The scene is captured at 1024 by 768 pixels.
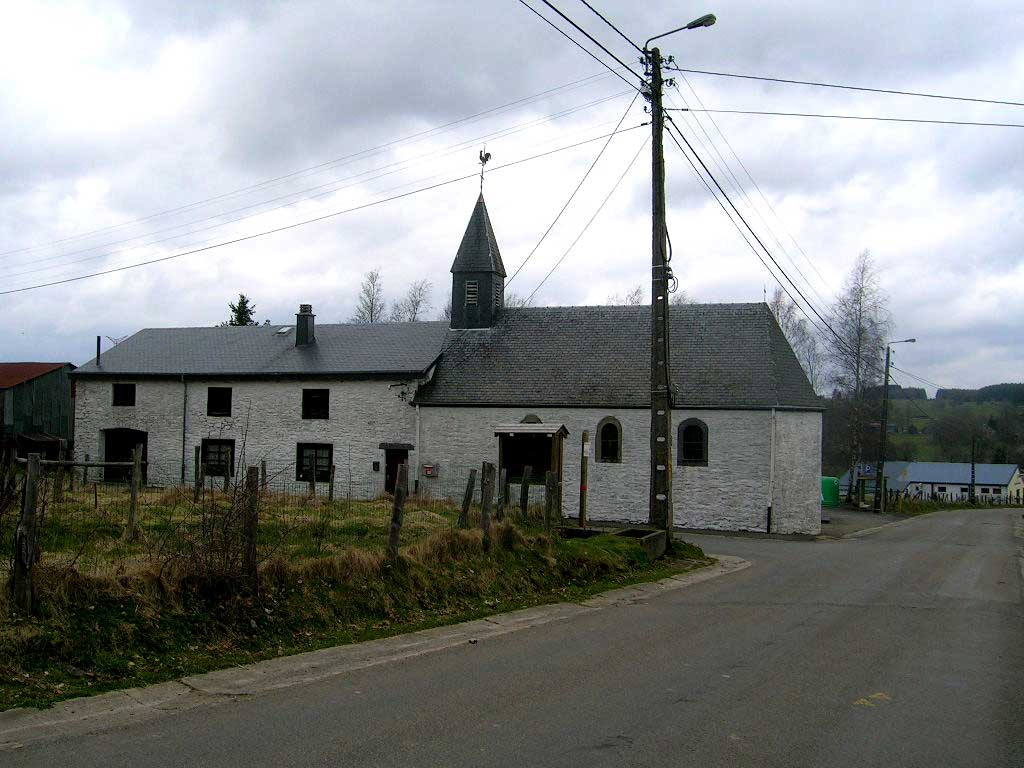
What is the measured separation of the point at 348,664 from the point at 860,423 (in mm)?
48803

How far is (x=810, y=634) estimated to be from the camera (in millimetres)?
10758

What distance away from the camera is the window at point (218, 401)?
117 feet

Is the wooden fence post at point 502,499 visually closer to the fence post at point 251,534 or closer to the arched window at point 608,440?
the fence post at point 251,534

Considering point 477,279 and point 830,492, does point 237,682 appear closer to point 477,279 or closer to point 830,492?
point 477,279

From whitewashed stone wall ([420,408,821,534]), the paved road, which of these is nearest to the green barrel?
whitewashed stone wall ([420,408,821,534])

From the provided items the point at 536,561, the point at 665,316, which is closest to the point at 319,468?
the point at 665,316

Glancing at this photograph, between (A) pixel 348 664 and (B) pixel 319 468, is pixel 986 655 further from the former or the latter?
(B) pixel 319 468

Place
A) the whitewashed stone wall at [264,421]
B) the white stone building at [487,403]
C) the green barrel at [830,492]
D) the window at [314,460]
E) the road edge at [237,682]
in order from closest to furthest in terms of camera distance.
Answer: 1. the road edge at [237,682]
2. the white stone building at [487,403]
3. the whitewashed stone wall at [264,421]
4. the window at [314,460]
5. the green barrel at [830,492]

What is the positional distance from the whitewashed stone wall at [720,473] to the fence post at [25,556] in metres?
24.2

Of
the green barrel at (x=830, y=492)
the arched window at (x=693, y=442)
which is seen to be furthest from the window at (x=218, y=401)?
the green barrel at (x=830, y=492)

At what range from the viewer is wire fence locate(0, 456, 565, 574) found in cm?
938

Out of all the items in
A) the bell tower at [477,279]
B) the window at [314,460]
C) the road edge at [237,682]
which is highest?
the bell tower at [477,279]

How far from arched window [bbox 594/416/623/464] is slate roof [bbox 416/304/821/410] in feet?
2.21

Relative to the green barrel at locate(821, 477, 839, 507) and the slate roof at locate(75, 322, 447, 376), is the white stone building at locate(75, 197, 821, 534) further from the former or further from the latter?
the green barrel at locate(821, 477, 839, 507)
